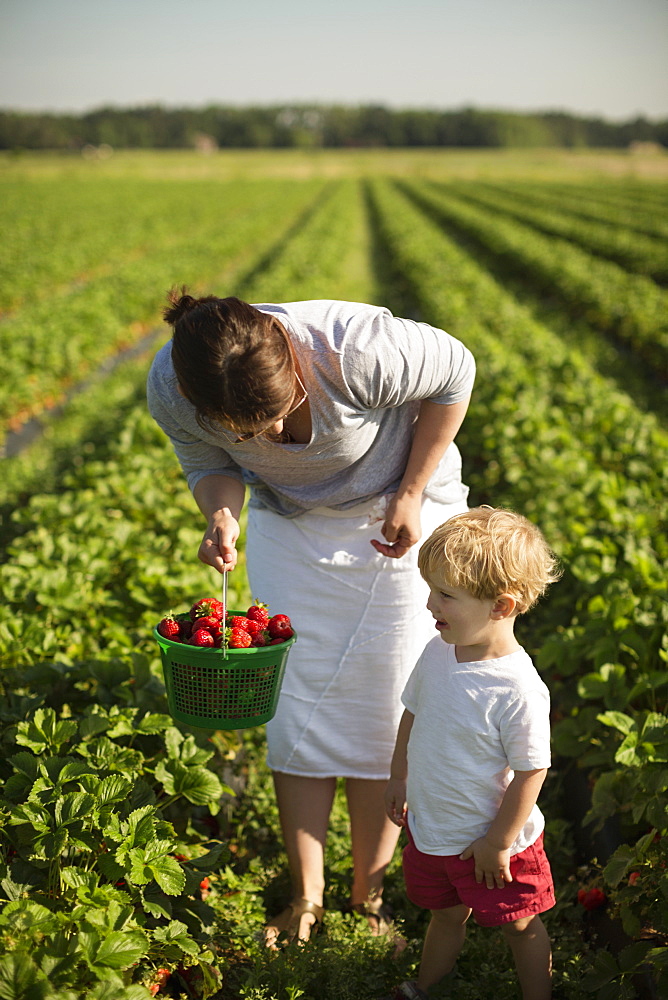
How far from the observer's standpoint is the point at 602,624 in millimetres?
2936

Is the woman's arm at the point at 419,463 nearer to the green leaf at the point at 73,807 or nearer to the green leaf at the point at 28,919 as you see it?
the green leaf at the point at 73,807

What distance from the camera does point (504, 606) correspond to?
69.7 inches

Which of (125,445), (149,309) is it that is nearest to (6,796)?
(125,445)

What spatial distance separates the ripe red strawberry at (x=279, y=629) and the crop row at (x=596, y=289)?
8.18 metres

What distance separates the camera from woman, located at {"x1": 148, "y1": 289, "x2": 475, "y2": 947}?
190 cm

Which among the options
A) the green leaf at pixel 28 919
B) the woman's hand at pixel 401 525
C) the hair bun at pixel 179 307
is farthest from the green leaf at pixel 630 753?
the hair bun at pixel 179 307

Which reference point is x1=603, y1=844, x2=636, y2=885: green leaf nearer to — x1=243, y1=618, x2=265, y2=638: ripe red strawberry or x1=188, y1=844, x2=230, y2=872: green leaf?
x1=188, y1=844, x2=230, y2=872: green leaf

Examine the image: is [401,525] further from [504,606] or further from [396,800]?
[396,800]

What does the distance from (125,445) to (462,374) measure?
3.39 m

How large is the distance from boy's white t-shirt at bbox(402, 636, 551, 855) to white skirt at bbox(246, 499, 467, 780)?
1.04 ft

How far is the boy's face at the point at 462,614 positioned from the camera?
1.78 meters

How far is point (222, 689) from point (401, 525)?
0.60 metres

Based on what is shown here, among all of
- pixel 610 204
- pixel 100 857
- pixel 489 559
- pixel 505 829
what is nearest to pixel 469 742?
pixel 505 829

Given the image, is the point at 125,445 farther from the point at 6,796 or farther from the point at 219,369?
the point at 219,369
